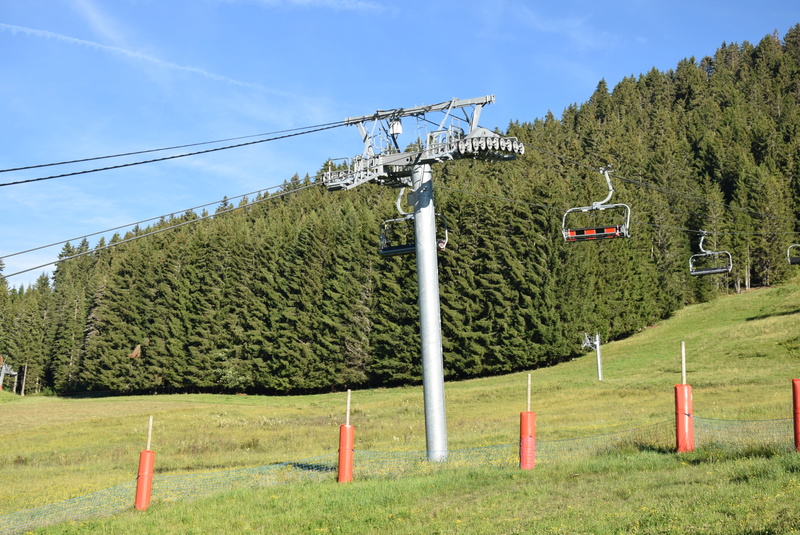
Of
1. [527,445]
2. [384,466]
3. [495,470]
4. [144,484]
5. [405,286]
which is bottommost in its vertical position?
[384,466]

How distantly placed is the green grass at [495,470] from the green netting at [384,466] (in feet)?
3.50

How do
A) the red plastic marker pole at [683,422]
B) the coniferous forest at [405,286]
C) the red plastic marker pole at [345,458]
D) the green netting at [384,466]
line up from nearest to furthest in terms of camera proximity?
the red plastic marker pole at [683,422], the green netting at [384,466], the red plastic marker pole at [345,458], the coniferous forest at [405,286]

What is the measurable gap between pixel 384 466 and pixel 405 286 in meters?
54.4

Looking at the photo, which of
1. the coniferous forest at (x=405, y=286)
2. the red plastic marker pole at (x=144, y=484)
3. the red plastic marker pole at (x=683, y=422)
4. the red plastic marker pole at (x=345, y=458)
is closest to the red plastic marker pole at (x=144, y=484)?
the red plastic marker pole at (x=144, y=484)

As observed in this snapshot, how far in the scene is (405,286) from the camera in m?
72.7

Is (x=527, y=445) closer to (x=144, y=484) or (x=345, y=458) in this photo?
(x=345, y=458)

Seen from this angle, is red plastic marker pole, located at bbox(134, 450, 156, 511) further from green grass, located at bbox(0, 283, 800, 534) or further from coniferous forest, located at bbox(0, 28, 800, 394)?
coniferous forest, located at bbox(0, 28, 800, 394)

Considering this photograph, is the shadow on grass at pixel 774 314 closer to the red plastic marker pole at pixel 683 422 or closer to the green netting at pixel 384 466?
the green netting at pixel 384 466

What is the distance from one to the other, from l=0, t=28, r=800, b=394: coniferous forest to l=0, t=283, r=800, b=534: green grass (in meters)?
5.36

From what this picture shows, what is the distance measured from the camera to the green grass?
10.6 meters

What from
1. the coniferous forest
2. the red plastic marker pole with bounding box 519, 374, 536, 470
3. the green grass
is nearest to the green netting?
the red plastic marker pole with bounding box 519, 374, 536, 470

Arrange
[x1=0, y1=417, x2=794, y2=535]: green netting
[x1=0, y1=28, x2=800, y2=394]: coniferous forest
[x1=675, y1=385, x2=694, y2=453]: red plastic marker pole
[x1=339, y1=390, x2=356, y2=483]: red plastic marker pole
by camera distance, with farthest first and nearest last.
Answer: [x1=0, y1=28, x2=800, y2=394]: coniferous forest → [x1=339, y1=390, x2=356, y2=483]: red plastic marker pole → [x1=0, y1=417, x2=794, y2=535]: green netting → [x1=675, y1=385, x2=694, y2=453]: red plastic marker pole

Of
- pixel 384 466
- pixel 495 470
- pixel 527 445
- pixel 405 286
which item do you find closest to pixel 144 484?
pixel 384 466

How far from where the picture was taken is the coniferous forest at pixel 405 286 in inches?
2714
